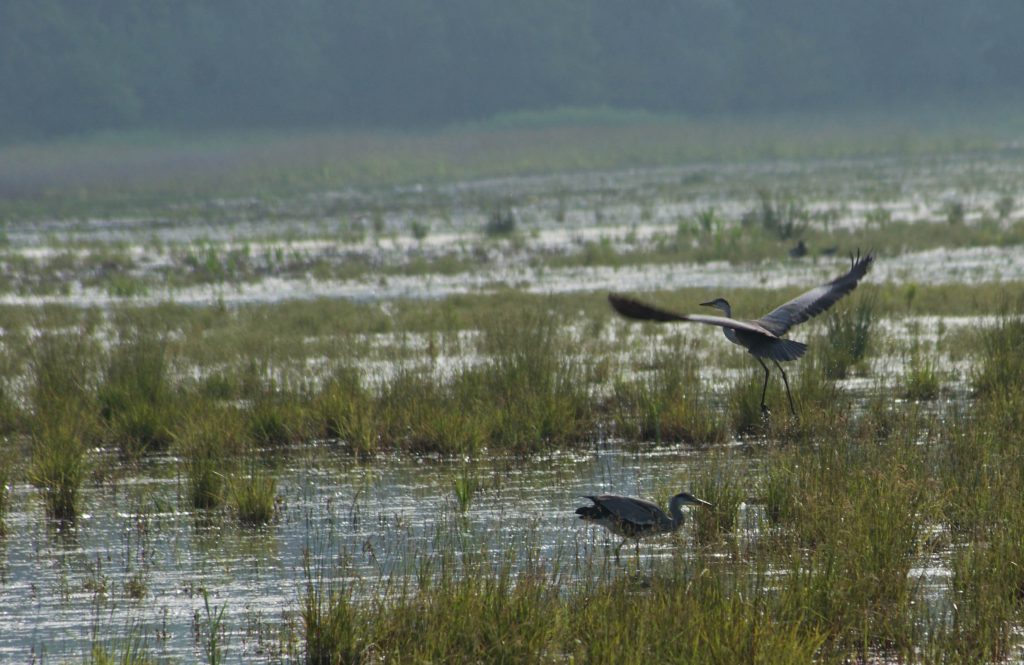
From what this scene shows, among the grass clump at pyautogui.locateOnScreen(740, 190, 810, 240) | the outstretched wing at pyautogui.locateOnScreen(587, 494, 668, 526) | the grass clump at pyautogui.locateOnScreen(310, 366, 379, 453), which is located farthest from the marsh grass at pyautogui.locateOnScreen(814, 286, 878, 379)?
the grass clump at pyautogui.locateOnScreen(740, 190, 810, 240)

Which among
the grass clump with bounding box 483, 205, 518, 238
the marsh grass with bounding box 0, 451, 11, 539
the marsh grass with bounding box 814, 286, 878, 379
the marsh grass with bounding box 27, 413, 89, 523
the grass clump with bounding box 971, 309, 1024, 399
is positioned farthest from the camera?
the grass clump with bounding box 483, 205, 518, 238

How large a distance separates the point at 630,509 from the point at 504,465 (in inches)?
95.7

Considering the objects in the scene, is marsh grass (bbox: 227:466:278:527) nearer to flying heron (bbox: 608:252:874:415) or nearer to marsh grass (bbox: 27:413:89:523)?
marsh grass (bbox: 27:413:89:523)

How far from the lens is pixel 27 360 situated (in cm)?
1324

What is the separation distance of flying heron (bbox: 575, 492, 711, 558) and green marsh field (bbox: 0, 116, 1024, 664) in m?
0.16

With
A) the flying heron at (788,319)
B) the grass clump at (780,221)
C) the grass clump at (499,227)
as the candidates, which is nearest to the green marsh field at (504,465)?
the flying heron at (788,319)

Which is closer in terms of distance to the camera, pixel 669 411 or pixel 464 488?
pixel 464 488

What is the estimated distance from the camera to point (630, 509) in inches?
269

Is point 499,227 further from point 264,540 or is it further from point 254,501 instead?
point 264,540

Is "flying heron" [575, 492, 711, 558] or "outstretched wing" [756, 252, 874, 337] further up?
"outstretched wing" [756, 252, 874, 337]

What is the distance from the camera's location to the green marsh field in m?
5.71

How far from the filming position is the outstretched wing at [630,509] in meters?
6.82

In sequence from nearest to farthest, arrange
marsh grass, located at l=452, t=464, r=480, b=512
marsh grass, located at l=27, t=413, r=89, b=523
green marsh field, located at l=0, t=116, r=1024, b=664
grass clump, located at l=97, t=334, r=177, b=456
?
green marsh field, located at l=0, t=116, r=1024, b=664
marsh grass, located at l=452, t=464, r=480, b=512
marsh grass, located at l=27, t=413, r=89, b=523
grass clump, located at l=97, t=334, r=177, b=456

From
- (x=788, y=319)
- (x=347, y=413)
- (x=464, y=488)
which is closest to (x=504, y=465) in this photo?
(x=464, y=488)
